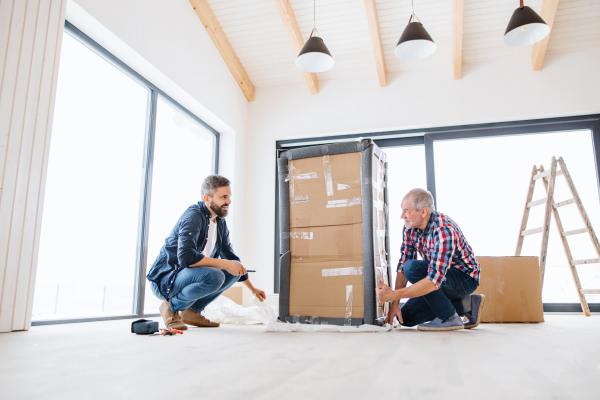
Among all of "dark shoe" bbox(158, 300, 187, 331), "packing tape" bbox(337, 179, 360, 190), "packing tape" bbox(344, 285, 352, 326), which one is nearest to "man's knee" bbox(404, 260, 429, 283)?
"packing tape" bbox(344, 285, 352, 326)

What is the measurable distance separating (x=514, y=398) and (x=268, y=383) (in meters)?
0.50

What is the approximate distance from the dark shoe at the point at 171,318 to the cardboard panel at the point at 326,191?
0.78 meters

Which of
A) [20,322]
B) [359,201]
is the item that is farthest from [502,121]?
[20,322]

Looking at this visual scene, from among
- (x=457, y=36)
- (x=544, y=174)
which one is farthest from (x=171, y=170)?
(x=544, y=174)

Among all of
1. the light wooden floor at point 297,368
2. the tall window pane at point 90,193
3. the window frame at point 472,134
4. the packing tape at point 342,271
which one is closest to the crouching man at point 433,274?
the packing tape at point 342,271

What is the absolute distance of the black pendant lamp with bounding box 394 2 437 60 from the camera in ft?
10.4

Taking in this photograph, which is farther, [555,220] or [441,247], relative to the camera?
[555,220]

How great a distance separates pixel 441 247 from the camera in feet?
6.89

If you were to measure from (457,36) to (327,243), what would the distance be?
9.07 feet

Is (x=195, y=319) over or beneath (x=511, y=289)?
beneath

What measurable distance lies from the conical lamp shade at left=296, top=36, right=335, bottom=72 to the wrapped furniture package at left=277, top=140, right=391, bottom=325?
1.24m

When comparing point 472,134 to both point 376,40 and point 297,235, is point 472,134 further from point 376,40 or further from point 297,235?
point 297,235

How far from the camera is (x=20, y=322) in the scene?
212 cm

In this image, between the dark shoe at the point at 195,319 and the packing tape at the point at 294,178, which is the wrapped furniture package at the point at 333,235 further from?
the dark shoe at the point at 195,319
